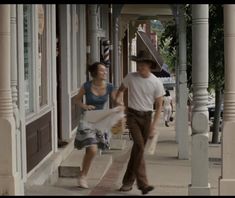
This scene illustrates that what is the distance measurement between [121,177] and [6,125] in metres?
1.63

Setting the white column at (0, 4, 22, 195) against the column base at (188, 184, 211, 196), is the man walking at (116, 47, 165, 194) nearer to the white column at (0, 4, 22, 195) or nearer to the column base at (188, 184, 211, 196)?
the column base at (188, 184, 211, 196)

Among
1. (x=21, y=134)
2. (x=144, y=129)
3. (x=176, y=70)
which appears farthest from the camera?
(x=176, y=70)

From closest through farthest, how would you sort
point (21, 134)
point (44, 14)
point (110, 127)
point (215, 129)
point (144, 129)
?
point (110, 127)
point (144, 129)
point (44, 14)
point (21, 134)
point (215, 129)

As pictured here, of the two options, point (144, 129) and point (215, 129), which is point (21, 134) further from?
point (215, 129)

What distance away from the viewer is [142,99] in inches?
227

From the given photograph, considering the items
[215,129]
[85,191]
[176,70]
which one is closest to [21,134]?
[85,191]

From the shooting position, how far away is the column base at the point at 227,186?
650 centimetres

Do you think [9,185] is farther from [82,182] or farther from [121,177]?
[121,177]

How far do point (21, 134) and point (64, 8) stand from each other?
1930 millimetres

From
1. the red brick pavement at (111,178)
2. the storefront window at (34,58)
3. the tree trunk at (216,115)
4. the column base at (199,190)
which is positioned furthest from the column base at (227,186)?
the tree trunk at (216,115)

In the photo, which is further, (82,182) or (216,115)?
(216,115)

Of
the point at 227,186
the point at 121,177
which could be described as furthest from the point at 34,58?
the point at 227,186

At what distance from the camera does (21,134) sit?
7125mm

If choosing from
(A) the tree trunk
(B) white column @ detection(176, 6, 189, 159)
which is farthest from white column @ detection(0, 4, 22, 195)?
(A) the tree trunk
